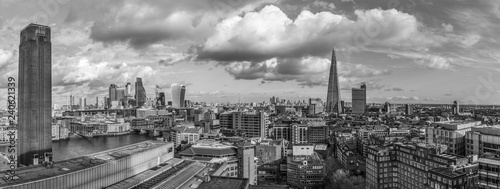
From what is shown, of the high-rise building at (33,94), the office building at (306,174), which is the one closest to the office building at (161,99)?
the high-rise building at (33,94)

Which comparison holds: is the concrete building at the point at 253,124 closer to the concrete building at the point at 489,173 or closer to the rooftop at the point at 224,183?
the rooftop at the point at 224,183

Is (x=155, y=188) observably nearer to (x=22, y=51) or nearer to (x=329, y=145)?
(x=22, y=51)

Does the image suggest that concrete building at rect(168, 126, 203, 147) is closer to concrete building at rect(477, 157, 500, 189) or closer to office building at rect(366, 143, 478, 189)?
office building at rect(366, 143, 478, 189)

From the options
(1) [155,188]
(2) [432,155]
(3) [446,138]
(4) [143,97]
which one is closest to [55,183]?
(1) [155,188]

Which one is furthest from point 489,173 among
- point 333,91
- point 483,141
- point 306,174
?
point 333,91

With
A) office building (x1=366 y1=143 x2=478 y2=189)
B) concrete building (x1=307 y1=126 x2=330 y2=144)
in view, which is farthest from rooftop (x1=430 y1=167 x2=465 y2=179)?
concrete building (x1=307 y1=126 x2=330 y2=144)
